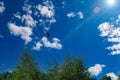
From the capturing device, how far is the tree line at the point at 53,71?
196 ft

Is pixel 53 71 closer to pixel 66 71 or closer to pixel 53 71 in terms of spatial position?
pixel 53 71

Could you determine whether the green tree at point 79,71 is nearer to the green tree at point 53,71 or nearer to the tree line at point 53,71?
the tree line at point 53,71

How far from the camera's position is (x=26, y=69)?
59812 mm

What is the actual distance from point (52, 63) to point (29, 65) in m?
7.20

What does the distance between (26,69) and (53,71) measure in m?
7.50

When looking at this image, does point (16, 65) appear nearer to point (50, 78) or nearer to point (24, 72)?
point (24, 72)

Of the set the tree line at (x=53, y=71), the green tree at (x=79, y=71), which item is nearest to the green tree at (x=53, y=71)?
the tree line at (x=53, y=71)

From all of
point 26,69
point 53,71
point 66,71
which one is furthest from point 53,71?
point 26,69

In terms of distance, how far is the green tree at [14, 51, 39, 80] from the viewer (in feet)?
194

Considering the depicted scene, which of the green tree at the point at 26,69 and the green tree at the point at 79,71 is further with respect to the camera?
the green tree at the point at 79,71

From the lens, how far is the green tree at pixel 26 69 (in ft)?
194

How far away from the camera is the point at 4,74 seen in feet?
520

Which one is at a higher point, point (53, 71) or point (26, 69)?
point (53, 71)

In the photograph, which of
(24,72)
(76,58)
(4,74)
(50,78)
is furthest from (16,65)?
(4,74)
